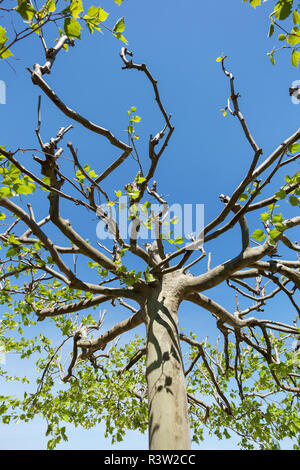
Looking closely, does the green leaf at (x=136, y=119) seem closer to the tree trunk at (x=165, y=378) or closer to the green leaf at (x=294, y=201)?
the green leaf at (x=294, y=201)

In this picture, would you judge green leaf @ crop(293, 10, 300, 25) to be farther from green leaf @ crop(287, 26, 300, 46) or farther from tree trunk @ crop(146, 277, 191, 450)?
tree trunk @ crop(146, 277, 191, 450)

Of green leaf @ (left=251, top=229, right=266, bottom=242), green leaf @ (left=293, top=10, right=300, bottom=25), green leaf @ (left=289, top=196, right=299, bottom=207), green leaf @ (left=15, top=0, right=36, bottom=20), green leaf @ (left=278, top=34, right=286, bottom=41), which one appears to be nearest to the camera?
green leaf @ (left=15, top=0, right=36, bottom=20)

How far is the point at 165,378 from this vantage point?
8.38 feet

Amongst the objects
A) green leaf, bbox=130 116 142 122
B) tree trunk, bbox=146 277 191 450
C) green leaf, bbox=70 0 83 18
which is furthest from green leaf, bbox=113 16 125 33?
tree trunk, bbox=146 277 191 450

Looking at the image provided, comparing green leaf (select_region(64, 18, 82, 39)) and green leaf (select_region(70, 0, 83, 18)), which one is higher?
green leaf (select_region(70, 0, 83, 18))

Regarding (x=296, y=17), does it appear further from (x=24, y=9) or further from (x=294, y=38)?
(x=24, y=9)

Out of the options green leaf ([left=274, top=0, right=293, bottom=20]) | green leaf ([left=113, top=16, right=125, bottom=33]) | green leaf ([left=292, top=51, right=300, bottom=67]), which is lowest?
green leaf ([left=292, top=51, right=300, bottom=67])

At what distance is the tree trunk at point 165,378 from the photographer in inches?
88.1

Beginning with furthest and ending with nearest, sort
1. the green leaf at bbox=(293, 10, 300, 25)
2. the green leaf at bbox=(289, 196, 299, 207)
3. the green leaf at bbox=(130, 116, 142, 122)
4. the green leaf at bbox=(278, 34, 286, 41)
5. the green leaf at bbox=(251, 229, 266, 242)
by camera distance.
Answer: the green leaf at bbox=(130, 116, 142, 122)
the green leaf at bbox=(251, 229, 266, 242)
the green leaf at bbox=(289, 196, 299, 207)
the green leaf at bbox=(278, 34, 286, 41)
the green leaf at bbox=(293, 10, 300, 25)

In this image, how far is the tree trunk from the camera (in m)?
2.24

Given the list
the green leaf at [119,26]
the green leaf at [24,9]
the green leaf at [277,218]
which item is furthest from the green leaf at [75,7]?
the green leaf at [277,218]

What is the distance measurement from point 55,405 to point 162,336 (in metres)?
3.20

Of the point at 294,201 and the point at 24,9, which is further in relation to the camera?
the point at 294,201

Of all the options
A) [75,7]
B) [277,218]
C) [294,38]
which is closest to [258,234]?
[277,218]
